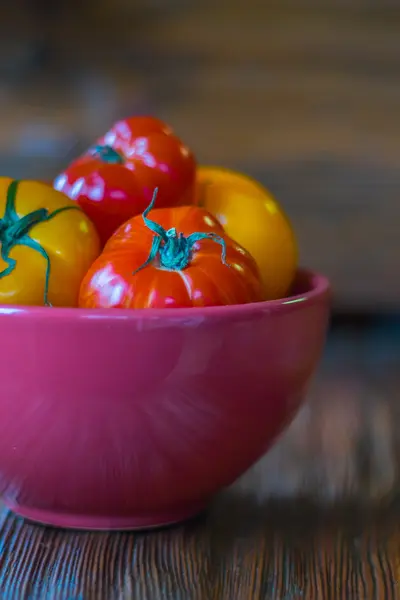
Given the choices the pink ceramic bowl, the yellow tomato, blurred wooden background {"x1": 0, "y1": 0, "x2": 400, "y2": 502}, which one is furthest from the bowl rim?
blurred wooden background {"x1": 0, "y1": 0, "x2": 400, "y2": 502}

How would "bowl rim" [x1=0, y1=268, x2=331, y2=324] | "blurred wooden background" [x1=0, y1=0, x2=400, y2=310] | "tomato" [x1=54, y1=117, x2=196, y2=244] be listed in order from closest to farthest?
1. "bowl rim" [x1=0, y1=268, x2=331, y2=324]
2. "tomato" [x1=54, y1=117, x2=196, y2=244]
3. "blurred wooden background" [x1=0, y1=0, x2=400, y2=310]

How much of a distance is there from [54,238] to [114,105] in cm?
68

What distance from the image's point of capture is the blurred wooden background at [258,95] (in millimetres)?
1044

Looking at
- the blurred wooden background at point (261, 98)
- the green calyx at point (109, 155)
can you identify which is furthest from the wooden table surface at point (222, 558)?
the blurred wooden background at point (261, 98)

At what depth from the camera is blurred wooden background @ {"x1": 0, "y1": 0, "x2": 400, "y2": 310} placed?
1044mm

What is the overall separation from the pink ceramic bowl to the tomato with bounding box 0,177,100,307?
0.15 ft

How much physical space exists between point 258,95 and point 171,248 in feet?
2.25

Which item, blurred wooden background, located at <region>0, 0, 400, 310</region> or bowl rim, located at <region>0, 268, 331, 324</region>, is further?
blurred wooden background, located at <region>0, 0, 400, 310</region>

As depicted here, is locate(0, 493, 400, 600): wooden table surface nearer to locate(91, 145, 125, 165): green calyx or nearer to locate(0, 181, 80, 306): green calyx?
locate(0, 181, 80, 306): green calyx

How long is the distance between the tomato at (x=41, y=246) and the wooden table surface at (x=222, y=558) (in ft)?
0.49

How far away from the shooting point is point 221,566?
1.41ft

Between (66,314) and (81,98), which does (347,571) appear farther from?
(81,98)

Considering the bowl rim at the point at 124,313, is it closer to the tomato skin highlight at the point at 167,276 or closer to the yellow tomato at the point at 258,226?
the tomato skin highlight at the point at 167,276

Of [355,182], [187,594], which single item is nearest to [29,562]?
[187,594]
